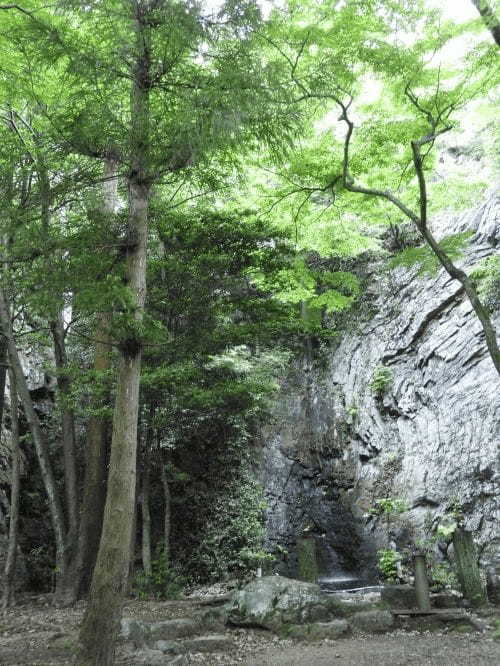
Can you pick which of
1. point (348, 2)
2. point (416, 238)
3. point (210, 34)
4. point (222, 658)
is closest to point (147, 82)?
point (210, 34)

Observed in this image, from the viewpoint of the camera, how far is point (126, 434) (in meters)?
4.86

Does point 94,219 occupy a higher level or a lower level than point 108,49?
lower

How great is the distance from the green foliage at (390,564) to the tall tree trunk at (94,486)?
16.7 ft

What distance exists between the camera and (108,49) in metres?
5.09

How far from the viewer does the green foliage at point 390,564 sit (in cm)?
877

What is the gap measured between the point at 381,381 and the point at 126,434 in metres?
9.03

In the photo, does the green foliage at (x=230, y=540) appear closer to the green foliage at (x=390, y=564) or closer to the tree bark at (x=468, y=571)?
the green foliage at (x=390, y=564)

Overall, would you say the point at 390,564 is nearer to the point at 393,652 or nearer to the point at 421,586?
the point at 421,586

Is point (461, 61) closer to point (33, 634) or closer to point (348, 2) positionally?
point (348, 2)

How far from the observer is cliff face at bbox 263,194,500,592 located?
9.43 metres

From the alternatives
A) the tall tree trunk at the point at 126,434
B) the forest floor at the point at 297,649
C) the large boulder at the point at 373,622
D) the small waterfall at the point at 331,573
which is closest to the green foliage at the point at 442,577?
the large boulder at the point at 373,622

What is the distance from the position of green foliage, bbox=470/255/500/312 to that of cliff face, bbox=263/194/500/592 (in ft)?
1.20

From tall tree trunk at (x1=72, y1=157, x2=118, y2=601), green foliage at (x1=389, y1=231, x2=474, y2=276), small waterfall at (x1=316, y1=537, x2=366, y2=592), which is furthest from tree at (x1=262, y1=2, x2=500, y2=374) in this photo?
small waterfall at (x1=316, y1=537, x2=366, y2=592)

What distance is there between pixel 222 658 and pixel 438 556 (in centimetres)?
501
